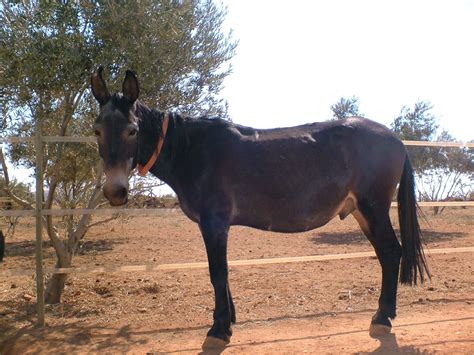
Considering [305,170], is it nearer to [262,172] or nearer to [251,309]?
[262,172]

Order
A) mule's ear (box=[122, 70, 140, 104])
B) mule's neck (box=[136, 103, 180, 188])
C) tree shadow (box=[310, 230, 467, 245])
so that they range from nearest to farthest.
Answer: mule's ear (box=[122, 70, 140, 104]) < mule's neck (box=[136, 103, 180, 188]) < tree shadow (box=[310, 230, 467, 245])

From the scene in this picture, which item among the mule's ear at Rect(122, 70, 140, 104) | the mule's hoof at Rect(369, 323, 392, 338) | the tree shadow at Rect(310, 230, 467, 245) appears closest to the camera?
the mule's ear at Rect(122, 70, 140, 104)

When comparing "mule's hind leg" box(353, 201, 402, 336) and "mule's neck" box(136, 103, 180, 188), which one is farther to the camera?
"mule's hind leg" box(353, 201, 402, 336)

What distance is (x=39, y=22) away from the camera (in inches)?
175

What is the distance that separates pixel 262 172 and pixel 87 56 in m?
2.22

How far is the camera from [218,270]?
12.4 ft

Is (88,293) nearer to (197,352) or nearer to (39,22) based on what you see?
(197,352)

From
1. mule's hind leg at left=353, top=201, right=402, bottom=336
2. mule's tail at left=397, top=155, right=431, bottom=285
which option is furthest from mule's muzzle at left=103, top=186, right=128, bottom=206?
mule's tail at left=397, top=155, right=431, bottom=285

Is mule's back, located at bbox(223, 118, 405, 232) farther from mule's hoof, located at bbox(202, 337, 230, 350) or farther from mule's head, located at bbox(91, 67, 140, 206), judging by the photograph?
mule's hoof, located at bbox(202, 337, 230, 350)

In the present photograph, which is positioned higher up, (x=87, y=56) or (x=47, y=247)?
(x=87, y=56)

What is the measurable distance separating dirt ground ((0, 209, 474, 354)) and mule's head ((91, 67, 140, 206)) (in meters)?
1.52

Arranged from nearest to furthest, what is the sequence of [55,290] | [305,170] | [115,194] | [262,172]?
[115,194]
[262,172]
[305,170]
[55,290]

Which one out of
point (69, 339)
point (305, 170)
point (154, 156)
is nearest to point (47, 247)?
point (69, 339)

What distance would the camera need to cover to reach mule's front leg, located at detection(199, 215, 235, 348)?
3744 mm
